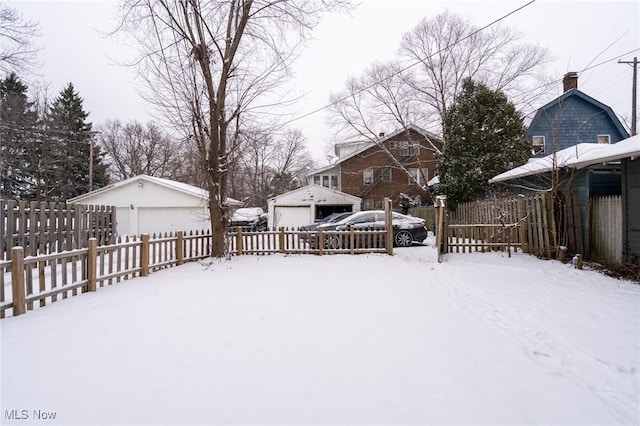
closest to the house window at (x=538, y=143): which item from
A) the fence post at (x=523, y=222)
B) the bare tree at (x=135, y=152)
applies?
the fence post at (x=523, y=222)

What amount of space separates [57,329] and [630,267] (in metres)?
9.71

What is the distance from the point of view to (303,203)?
2153 centimetres

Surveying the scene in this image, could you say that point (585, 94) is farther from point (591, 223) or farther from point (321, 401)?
Result: point (321, 401)

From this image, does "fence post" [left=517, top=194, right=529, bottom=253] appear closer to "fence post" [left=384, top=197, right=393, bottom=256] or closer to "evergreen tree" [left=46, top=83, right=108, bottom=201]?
"fence post" [left=384, top=197, right=393, bottom=256]

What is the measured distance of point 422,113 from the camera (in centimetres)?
2345

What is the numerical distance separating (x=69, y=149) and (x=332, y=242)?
31231 millimetres

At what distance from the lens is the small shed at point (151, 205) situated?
19.1m

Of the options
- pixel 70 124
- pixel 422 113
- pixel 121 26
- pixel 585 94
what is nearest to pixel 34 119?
pixel 70 124

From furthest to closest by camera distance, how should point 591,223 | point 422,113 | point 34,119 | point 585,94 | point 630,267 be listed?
point 34,119, point 422,113, point 585,94, point 591,223, point 630,267

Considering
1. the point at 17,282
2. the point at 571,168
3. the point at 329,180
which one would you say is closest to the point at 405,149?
the point at 329,180

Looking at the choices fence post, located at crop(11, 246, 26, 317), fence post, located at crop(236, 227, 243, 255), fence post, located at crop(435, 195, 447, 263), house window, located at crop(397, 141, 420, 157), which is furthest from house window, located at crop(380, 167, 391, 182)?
fence post, located at crop(11, 246, 26, 317)

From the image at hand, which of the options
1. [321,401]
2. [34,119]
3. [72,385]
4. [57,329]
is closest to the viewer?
[321,401]

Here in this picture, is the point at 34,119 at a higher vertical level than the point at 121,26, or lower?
higher

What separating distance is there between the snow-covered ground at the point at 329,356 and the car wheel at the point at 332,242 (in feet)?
16.3
